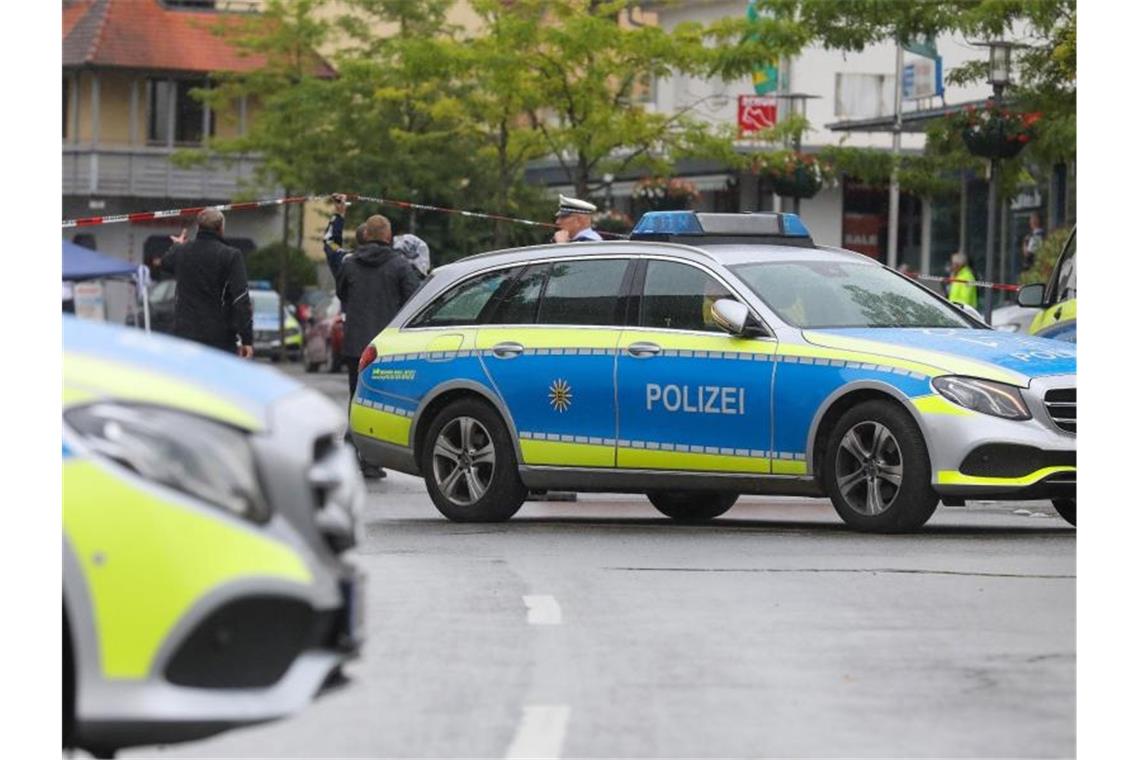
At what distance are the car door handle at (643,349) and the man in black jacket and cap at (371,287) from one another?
4661 millimetres

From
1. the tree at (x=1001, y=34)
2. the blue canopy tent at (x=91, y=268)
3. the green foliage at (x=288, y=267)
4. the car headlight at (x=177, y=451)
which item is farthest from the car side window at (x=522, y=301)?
the green foliage at (x=288, y=267)

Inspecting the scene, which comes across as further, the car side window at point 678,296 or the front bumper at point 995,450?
the car side window at point 678,296

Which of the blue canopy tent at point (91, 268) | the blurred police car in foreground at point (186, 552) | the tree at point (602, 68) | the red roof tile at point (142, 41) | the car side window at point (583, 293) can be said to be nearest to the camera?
the blurred police car in foreground at point (186, 552)

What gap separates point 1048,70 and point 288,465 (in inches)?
913

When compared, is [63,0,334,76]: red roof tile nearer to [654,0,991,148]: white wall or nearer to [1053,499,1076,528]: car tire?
[654,0,991,148]: white wall

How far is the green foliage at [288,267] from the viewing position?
63.2m

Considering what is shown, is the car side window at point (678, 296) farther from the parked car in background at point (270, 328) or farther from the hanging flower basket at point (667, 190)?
the parked car in background at point (270, 328)

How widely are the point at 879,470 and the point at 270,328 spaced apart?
4032 cm

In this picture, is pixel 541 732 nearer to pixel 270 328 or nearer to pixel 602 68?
pixel 602 68

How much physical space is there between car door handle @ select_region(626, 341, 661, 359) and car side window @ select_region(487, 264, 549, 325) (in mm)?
823

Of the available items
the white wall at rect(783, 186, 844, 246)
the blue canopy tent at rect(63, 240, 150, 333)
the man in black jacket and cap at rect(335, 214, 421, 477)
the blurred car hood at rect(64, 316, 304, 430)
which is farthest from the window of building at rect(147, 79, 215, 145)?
the blurred car hood at rect(64, 316, 304, 430)

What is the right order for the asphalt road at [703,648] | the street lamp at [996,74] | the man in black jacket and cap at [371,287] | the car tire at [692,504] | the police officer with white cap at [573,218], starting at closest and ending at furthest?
1. the asphalt road at [703,648]
2. the car tire at [692,504]
3. the police officer with white cap at [573,218]
4. the man in black jacket and cap at [371,287]
5. the street lamp at [996,74]
